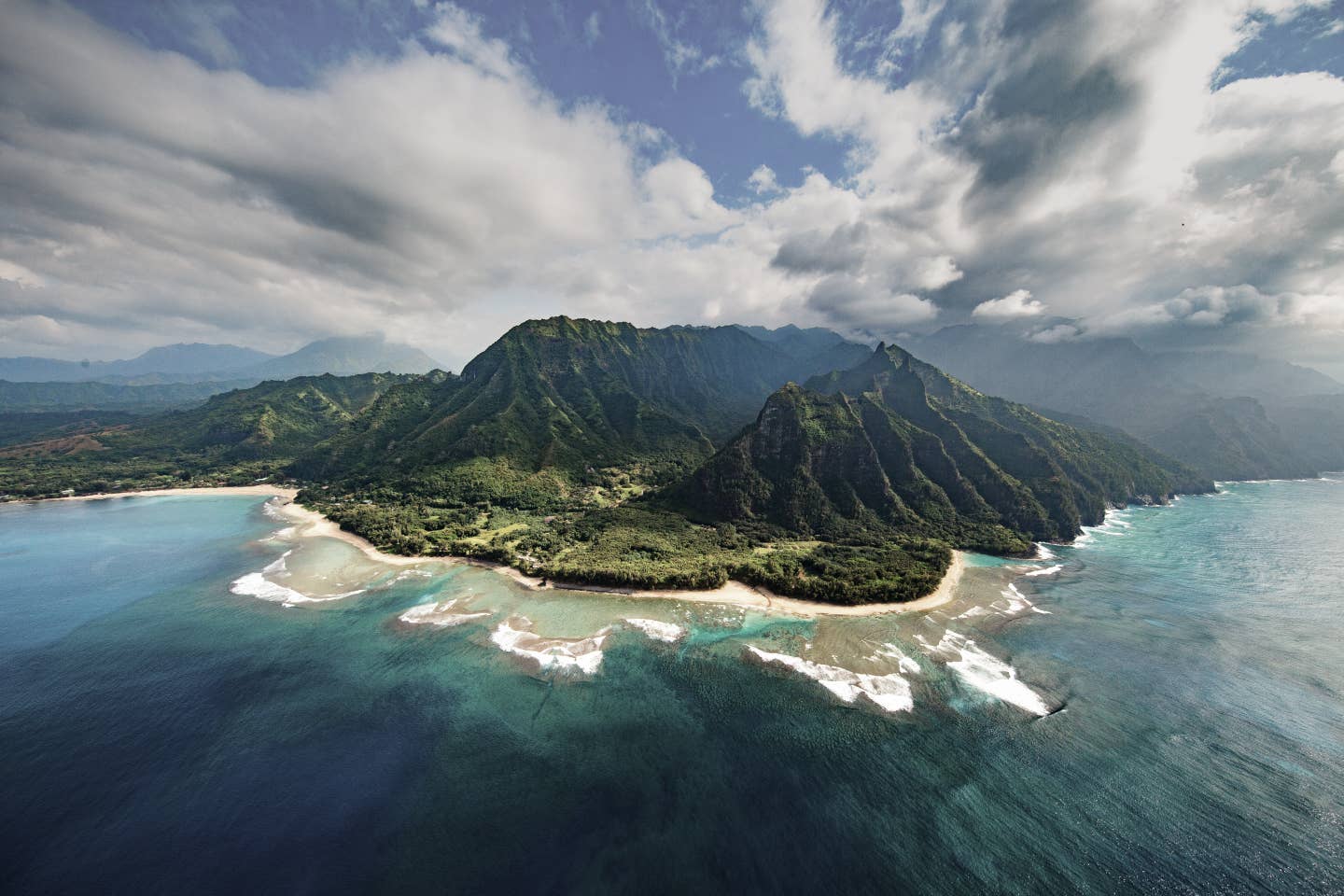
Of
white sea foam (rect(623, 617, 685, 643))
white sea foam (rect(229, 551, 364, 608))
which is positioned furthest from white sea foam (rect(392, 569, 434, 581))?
white sea foam (rect(623, 617, 685, 643))

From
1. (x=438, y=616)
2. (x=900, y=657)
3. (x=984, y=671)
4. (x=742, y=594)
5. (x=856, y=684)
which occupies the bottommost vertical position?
(x=856, y=684)

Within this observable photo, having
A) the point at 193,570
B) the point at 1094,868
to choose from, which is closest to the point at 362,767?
the point at 1094,868

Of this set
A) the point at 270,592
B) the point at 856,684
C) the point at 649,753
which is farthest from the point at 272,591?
the point at 856,684

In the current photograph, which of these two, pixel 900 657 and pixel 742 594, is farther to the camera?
pixel 742 594

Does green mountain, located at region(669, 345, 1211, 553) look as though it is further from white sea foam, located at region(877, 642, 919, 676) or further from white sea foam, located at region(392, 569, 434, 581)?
white sea foam, located at region(392, 569, 434, 581)

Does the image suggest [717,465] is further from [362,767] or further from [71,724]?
[71,724]

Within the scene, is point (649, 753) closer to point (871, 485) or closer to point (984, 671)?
point (984, 671)
